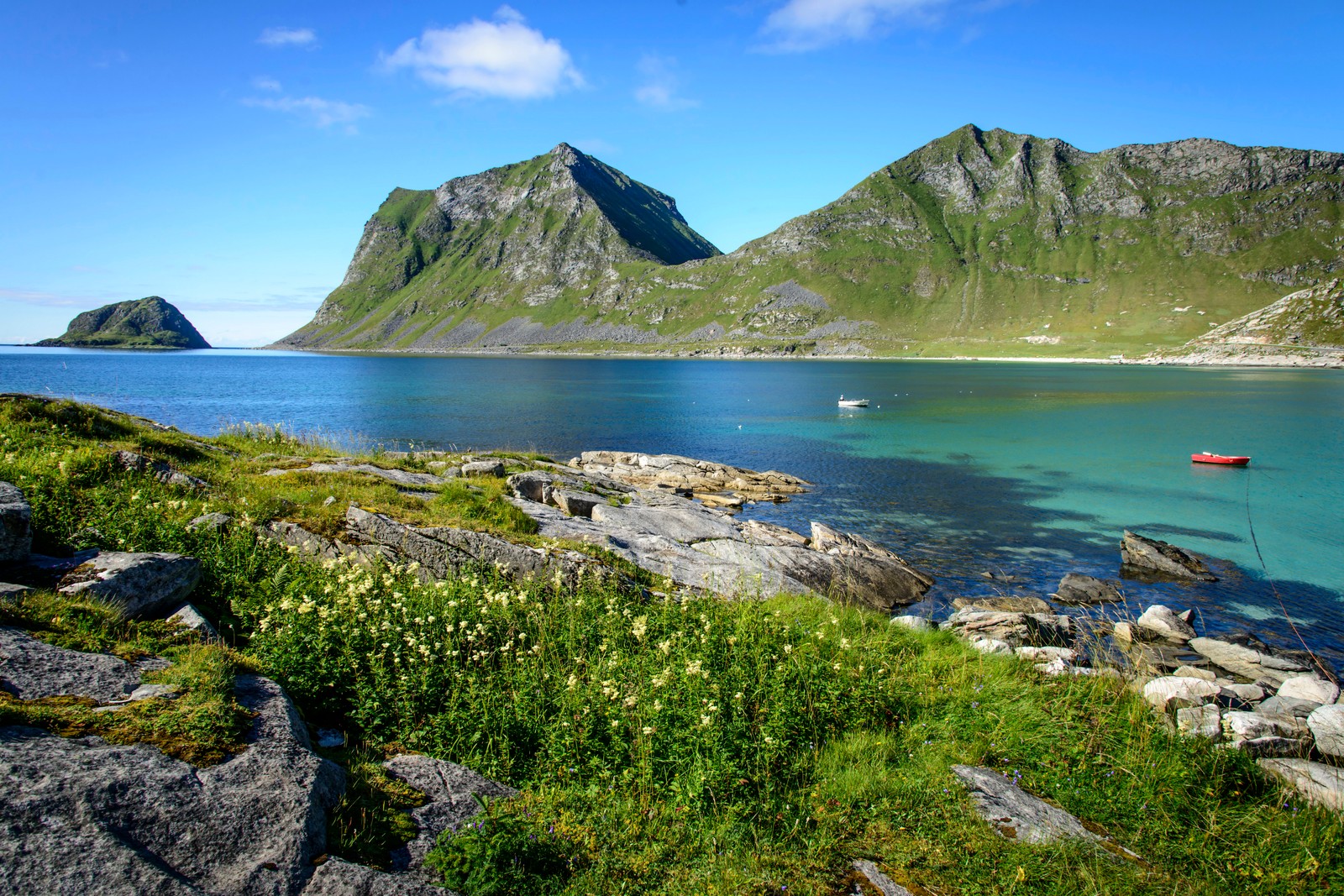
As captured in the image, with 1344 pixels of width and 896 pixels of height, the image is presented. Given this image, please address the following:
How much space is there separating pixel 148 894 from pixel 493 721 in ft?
12.3

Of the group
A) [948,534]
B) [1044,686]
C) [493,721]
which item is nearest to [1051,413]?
[948,534]

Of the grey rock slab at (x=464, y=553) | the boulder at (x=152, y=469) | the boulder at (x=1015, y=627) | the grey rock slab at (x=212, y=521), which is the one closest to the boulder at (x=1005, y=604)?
the boulder at (x=1015, y=627)

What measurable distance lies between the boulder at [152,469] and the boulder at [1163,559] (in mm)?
33735

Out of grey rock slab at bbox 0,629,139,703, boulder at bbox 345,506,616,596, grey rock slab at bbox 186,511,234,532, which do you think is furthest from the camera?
boulder at bbox 345,506,616,596

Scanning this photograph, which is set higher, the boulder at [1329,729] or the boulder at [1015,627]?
the boulder at [1329,729]

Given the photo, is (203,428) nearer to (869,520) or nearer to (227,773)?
(869,520)

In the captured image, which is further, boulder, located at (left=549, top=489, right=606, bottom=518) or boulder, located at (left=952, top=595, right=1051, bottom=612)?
boulder, located at (left=952, top=595, right=1051, bottom=612)

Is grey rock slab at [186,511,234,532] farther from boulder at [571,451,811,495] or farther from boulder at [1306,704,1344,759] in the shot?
boulder at [571,451,811,495]

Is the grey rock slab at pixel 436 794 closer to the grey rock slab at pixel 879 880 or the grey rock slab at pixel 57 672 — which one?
the grey rock slab at pixel 57 672

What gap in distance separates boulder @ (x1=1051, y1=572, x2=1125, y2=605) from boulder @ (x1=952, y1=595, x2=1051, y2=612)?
64.3 inches

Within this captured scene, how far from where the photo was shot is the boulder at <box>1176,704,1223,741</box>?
8.97 metres

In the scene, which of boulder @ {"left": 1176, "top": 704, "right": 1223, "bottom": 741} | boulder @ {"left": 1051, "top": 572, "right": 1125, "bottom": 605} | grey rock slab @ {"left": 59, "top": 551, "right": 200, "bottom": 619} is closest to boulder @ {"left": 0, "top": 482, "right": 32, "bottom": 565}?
grey rock slab @ {"left": 59, "top": 551, "right": 200, "bottom": 619}

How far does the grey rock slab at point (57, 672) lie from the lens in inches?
227

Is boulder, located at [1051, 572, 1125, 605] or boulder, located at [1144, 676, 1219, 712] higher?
boulder, located at [1144, 676, 1219, 712]
